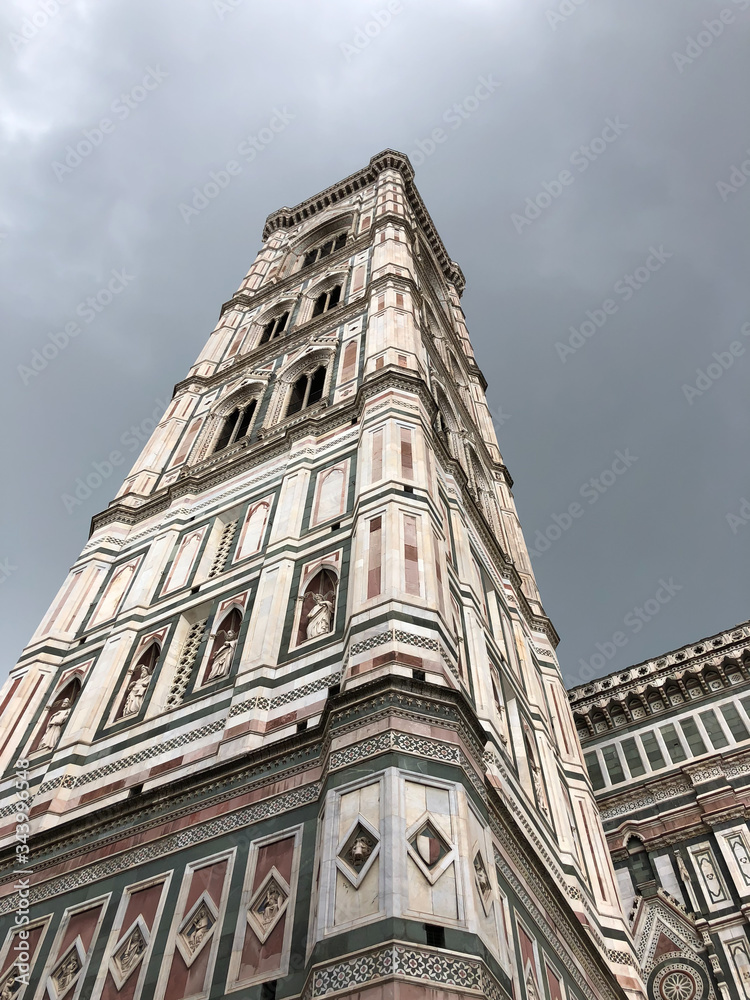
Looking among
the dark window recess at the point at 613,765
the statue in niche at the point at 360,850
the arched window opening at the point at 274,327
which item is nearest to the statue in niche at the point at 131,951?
the statue in niche at the point at 360,850

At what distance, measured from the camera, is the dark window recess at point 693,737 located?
1586 centimetres

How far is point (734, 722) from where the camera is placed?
634 inches

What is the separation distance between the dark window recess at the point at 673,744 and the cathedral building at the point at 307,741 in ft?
12.0

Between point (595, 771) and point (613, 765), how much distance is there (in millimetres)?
361

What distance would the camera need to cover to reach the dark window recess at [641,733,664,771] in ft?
52.9

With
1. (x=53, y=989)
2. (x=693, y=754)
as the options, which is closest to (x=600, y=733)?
(x=693, y=754)

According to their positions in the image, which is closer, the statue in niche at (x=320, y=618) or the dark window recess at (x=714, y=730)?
the statue in niche at (x=320, y=618)

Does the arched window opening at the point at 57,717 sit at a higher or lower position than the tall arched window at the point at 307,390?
lower

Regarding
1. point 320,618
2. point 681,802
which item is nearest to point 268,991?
point 320,618

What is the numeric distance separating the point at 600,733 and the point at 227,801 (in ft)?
40.0

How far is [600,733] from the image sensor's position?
17.6m

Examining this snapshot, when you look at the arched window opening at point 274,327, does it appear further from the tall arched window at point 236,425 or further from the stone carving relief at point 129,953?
the stone carving relief at point 129,953

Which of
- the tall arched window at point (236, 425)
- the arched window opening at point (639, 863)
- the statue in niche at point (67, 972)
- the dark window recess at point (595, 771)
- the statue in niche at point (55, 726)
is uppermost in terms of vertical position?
the tall arched window at point (236, 425)

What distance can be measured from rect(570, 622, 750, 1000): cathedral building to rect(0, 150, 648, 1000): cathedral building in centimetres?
269
